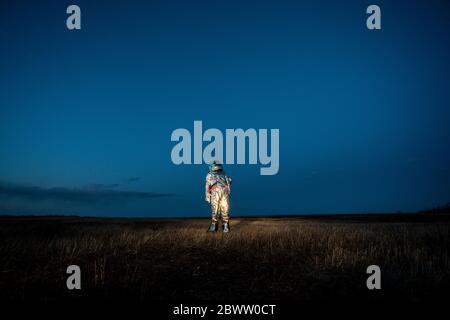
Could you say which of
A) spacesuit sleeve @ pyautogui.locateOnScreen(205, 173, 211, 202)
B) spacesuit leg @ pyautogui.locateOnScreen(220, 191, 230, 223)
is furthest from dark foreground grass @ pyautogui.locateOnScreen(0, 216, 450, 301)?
spacesuit sleeve @ pyautogui.locateOnScreen(205, 173, 211, 202)

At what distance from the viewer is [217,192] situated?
53.3 feet

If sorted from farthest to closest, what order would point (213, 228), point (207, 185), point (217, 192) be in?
point (207, 185) → point (217, 192) → point (213, 228)

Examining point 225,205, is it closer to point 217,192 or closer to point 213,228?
point 217,192

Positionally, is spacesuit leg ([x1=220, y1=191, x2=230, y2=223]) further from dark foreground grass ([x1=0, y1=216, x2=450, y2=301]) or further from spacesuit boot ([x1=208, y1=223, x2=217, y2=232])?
dark foreground grass ([x1=0, y1=216, x2=450, y2=301])

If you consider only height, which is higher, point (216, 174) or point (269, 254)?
point (216, 174)

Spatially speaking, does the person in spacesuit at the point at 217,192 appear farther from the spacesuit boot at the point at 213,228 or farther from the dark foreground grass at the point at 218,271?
the dark foreground grass at the point at 218,271

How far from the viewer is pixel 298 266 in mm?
8438

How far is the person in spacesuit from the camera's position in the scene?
1623 cm

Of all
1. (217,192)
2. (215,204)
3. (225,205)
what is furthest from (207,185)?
(225,205)

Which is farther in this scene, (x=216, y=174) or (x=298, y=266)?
(x=216, y=174)

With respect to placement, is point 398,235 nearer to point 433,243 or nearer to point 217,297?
point 433,243

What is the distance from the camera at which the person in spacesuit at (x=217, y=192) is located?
1623 cm
